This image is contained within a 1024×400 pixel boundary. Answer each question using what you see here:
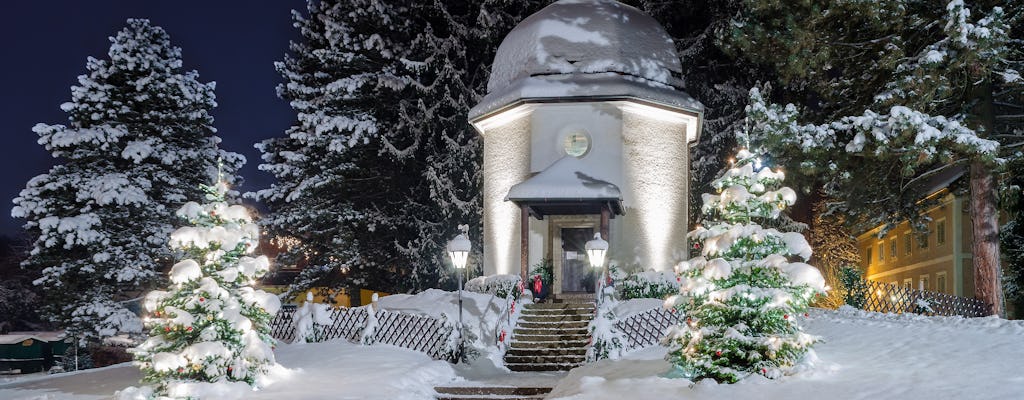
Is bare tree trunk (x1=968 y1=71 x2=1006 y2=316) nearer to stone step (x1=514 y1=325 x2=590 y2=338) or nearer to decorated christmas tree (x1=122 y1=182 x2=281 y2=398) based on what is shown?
stone step (x1=514 y1=325 x2=590 y2=338)

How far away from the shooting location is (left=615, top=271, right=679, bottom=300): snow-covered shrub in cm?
2164

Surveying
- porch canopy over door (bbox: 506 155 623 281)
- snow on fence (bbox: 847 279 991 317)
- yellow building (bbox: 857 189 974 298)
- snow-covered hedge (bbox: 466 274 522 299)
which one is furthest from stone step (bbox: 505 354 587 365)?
yellow building (bbox: 857 189 974 298)

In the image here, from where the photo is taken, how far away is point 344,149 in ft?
107

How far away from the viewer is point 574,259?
82.5 ft

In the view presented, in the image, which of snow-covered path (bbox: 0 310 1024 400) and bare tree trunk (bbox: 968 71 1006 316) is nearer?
snow-covered path (bbox: 0 310 1024 400)

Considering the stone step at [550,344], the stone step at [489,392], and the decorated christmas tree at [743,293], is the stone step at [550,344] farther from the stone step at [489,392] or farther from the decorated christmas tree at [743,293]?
the decorated christmas tree at [743,293]

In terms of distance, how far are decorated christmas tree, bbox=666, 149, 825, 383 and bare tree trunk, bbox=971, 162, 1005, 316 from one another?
34.8 ft

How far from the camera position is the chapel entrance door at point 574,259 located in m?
25.1

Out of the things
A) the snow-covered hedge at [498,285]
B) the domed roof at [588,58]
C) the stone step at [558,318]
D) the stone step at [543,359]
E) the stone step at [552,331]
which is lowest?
the stone step at [543,359]

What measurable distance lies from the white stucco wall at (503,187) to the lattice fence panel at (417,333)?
21.2ft

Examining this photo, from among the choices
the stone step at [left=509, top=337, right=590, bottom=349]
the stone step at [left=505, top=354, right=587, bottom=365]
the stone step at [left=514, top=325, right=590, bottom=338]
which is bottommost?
the stone step at [left=505, top=354, right=587, bottom=365]

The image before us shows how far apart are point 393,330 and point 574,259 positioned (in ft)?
25.0

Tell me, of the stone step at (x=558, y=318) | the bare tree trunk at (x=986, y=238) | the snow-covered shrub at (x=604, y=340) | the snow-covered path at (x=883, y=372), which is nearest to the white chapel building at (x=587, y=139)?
the stone step at (x=558, y=318)

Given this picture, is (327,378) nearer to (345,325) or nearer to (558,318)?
(345,325)
